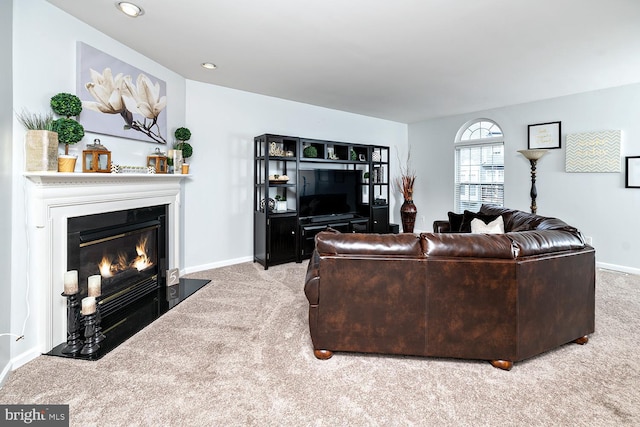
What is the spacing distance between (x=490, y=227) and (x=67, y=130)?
3601mm

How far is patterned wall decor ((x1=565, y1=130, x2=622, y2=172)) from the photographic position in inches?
175

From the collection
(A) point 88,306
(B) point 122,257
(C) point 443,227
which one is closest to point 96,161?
(B) point 122,257

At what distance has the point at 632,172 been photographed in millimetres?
4336

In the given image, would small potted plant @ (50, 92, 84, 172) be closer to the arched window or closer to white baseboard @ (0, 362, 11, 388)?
white baseboard @ (0, 362, 11, 388)

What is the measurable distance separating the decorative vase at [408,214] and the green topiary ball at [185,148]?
13.7ft

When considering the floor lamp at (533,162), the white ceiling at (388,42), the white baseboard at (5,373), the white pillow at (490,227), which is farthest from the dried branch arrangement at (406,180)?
the white baseboard at (5,373)

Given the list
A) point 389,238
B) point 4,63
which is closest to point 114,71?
point 4,63

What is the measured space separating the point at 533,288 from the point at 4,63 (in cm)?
345

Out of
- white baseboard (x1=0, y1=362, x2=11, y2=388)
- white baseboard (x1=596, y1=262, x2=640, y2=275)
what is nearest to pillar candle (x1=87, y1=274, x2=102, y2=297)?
white baseboard (x1=0, y1=362, x2=11, y2=388)

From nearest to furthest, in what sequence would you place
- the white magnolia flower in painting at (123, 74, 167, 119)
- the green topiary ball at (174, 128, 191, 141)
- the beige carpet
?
the beige carpet → the white magnolia flower in painting at (123, 74, 167, 119) → the green topiary ball at (174, 128, 191, 141)

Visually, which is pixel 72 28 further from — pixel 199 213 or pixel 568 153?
pixel 568 153

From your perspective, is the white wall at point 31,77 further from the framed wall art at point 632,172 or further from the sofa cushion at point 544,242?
the framed wall art at point 632,172

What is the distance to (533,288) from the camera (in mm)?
2068

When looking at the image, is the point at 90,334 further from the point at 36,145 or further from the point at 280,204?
the point at 280,204
